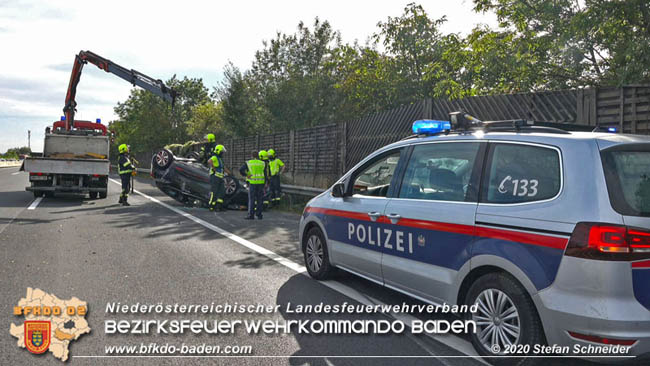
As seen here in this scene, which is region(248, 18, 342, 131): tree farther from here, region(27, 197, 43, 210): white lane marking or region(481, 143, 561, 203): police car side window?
region(481, 143, 561, 203): police car side window

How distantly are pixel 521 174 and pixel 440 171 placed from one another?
2.64 feet

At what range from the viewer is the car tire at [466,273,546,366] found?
10.1ft

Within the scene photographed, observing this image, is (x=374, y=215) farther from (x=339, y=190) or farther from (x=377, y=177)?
(x=339, y=190)

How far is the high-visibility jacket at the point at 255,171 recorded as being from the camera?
11.4m

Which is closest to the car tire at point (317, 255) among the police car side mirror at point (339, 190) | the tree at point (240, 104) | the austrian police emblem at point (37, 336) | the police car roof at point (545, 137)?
the police car side mirror at point (339, 190)

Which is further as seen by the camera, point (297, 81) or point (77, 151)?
point (297, 81)

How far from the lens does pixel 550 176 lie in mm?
3146


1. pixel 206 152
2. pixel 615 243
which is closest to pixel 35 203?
pixel 206 152

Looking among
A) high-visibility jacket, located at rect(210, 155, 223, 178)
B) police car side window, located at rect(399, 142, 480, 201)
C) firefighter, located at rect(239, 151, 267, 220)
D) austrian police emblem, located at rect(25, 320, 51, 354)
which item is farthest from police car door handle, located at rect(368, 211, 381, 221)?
high-visibility jacket, located at rect(210, 155, 223, 178)

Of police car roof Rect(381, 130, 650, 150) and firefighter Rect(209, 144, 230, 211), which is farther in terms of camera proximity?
firefighter Rect(209, 144, 230, 211)

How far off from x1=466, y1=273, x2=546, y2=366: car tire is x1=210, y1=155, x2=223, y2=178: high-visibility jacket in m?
9.94

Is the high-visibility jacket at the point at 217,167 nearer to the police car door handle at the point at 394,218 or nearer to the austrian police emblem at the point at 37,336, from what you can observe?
the austrian police emblem at the point at 37,336

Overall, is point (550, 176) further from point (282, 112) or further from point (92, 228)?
point (282, 112)

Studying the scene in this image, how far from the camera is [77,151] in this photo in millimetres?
17250
